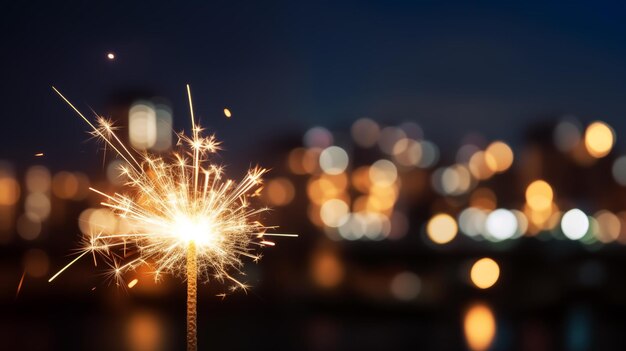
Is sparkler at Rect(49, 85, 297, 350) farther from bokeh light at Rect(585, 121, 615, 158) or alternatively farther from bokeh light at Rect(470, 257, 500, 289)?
bokeh light at Rect(585, 121, 615, 158)

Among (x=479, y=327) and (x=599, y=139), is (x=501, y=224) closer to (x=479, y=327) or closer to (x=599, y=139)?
(x=599, y=139)

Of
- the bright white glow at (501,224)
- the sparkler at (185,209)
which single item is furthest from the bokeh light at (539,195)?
the sparkler at (185,209)

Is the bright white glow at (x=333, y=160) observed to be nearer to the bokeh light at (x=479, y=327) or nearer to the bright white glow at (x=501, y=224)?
the bright white glow at (x=501, y=224)

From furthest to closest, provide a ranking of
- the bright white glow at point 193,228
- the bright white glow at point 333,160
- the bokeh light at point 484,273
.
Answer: the bright white glow at point 333,160 < the bokeh light at point 484,273 < the bright white glow at point 193,228

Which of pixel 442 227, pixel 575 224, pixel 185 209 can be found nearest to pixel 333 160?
pixel 442 227

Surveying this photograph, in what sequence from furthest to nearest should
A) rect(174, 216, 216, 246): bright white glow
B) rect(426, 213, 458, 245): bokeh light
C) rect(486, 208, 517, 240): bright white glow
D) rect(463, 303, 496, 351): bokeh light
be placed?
rect(486, 208, 517, 240): bright white glow → rect(426, 213, 458, 245): bokeh light → rect(463, 303, 496, 351): bokeh light → rect(174, 216, 216, 246): bright white glow

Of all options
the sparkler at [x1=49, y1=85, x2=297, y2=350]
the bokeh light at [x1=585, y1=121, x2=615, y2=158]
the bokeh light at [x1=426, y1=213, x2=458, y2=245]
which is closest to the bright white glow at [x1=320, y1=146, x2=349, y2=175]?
the bokeh light at [x1=426, y1=213, x2=458, y2=245]

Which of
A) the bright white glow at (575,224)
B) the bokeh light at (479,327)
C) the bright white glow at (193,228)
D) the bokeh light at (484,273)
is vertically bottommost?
the bokeh light at (479,327)
